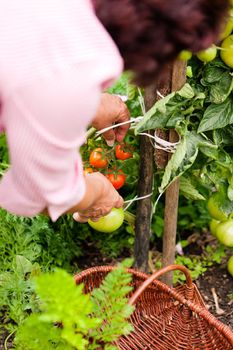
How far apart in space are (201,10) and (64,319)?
604mm

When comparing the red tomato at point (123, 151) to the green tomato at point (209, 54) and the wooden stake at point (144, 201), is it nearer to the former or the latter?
the wooden stake at point (144, 201)

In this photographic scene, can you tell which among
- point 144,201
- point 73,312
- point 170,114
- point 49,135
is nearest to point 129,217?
point 144,201

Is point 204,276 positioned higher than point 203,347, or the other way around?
point 203,347

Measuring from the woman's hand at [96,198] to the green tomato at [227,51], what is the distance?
51 centimetres

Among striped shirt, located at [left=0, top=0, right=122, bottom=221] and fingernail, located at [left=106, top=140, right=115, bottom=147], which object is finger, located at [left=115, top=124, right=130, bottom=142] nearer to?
fingernail, located at [left=106, top=140, right=115, bottom=147]

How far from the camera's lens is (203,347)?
1.75 meters

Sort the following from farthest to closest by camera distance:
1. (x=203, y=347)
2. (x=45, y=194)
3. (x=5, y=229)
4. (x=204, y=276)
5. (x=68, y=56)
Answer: (x=204, y=276) → (x=5, y=229) → (x=203, y=347) → (x=45, y=194) → (x=68, y=56)

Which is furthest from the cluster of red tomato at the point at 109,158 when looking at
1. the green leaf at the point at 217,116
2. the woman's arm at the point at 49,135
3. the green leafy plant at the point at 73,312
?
the woman's arm at the point at 49,135

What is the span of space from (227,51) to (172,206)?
20.4 inches

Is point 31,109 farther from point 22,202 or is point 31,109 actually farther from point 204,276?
point 204,276

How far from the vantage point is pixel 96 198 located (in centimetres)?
134

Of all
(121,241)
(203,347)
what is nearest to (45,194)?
(203,347)

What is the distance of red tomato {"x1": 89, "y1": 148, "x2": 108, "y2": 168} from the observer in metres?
1.75

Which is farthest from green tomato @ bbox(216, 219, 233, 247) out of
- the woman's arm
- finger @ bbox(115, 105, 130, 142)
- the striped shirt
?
the striped shirt
